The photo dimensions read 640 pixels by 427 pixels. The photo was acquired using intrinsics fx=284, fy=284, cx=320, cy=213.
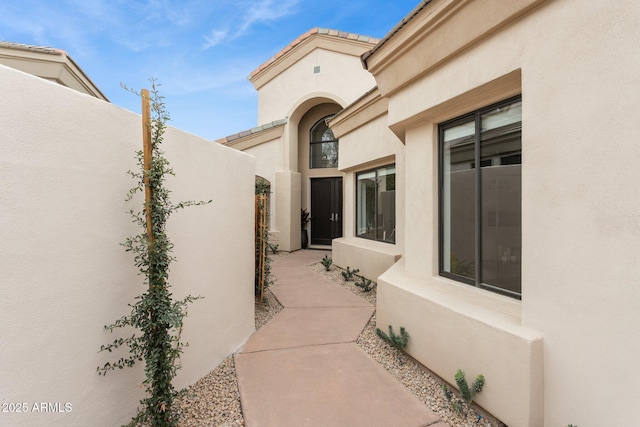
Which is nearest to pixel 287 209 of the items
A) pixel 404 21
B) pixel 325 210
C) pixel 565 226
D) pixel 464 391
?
pixel 325 210

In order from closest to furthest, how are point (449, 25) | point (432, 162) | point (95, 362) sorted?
1. point (95, 362)
2. point (449, 25)
3. point (432, 162)

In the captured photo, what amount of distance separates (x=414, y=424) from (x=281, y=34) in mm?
14671

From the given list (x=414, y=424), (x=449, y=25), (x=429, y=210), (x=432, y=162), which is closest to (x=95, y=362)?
(x=414, y=424)

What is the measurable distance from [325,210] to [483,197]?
1033 centimetres

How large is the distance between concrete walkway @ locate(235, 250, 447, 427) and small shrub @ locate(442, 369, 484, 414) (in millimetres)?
259

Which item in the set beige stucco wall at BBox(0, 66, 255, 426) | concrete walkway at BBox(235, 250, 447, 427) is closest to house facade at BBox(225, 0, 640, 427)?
concrete walkway at BBox(235, 250, 447, 427)

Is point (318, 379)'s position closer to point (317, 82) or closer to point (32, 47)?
point (32, 47)

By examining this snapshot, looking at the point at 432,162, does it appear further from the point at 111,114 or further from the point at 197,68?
the point at 197,68

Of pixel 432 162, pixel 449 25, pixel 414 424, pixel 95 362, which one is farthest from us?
pixel 432 162

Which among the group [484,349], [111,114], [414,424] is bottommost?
A: [414,424]

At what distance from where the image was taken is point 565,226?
2234mm

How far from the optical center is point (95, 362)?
83.8 inches

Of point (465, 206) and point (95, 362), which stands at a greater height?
point (465, 206)

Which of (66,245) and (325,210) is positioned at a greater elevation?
(325,210)
